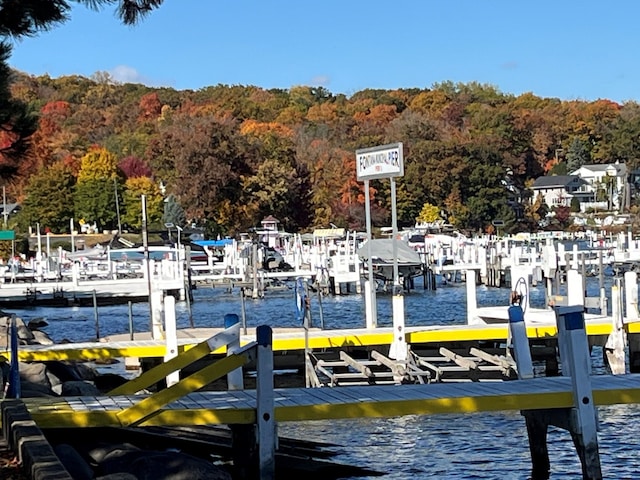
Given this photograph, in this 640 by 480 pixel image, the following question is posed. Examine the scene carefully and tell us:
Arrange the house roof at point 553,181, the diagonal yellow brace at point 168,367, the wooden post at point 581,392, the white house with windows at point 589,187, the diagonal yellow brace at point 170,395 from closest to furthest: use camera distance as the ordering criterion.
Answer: the diagonal yellow brace at point 170,395, the wooden post at point 581,392, the diagonal yellow brace at point 168,367, the white house with windows at point 589,187, the house roof at point 553,181

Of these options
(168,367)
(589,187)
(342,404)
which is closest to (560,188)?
(589,187)

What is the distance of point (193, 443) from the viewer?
14.4 metres

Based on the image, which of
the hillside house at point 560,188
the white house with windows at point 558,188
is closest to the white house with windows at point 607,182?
the hillside house at point 560,188

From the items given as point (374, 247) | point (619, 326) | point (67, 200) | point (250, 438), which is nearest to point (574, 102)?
point (67, 200)

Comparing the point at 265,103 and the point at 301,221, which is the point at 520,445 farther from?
the point at 265,103

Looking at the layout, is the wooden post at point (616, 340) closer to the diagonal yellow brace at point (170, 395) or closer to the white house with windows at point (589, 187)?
the diagonal yellow brace at point (170, 395)

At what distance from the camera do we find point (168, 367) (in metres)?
13.4

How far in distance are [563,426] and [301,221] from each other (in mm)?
89146

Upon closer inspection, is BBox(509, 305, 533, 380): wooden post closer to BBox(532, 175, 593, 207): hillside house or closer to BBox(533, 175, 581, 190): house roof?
BBox(532, 175, 593, 207): hillside house

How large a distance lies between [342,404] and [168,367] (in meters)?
2.08

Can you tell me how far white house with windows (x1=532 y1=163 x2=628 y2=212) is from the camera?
447 feet

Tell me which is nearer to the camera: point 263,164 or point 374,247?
point 374,247

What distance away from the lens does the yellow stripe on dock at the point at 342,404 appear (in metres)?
12.5

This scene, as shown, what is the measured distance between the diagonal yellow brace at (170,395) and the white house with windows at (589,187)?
406 ft
